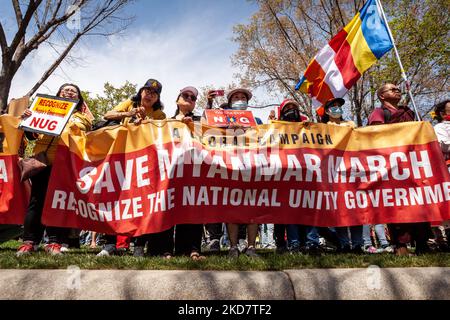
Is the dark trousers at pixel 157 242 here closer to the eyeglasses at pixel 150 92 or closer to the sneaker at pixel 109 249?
the sneaker at pixel 109 249

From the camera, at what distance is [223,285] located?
233cm

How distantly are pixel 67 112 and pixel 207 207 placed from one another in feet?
6.11

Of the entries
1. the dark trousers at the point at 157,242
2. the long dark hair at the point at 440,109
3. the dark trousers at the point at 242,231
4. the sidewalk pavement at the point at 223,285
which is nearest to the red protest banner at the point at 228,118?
the dark trousers at the point at 157,242

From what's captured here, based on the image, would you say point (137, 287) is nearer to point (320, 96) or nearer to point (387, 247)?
point (320, 96)

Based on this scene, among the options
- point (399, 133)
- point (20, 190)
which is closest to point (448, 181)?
point (399, 133)

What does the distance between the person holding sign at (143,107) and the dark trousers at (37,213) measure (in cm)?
98

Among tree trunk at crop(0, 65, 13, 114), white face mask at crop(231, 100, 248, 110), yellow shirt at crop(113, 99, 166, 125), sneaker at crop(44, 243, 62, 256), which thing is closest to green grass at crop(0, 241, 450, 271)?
sneaker at crop(44, 243, 62, 256)

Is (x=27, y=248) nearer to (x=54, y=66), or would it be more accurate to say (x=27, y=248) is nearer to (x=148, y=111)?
(x=148, y=111)

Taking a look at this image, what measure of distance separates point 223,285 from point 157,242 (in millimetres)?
1678

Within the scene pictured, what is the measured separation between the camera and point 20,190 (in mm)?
4367

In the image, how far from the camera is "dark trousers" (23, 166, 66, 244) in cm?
393

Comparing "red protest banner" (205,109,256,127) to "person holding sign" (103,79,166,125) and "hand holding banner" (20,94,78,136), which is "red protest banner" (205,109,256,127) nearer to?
"person holding sign" (103,79,166,125)

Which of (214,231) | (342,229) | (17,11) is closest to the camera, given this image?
(342,229)

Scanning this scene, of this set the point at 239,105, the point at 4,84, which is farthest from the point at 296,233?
the point at 4,84
